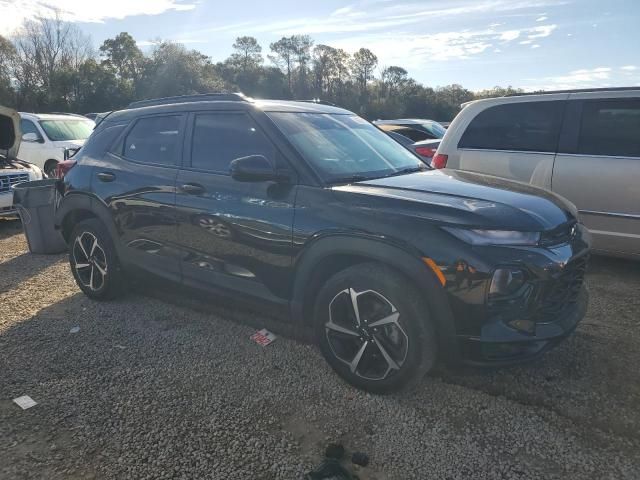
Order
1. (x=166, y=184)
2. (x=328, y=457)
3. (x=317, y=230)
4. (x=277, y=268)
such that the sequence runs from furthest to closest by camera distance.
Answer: (x=166, y=184) < (x=277, y=268) < (x=317, y=230) < (x=328, y=457)

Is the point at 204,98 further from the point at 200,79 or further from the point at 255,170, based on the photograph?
the point at 200,79

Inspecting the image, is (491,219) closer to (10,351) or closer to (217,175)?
(217,175)

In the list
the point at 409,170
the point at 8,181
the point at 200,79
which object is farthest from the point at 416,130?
the point at 200,79

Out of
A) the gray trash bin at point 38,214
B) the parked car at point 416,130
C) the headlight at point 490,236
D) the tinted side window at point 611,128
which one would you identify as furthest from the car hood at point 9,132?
the parked car at point 416,130

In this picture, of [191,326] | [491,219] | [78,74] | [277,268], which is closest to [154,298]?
Answer: [191,326]

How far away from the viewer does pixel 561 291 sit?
2848mm

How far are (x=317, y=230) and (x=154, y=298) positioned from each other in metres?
2.44

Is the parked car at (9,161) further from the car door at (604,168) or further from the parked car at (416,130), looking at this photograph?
the parked car at (416,130)

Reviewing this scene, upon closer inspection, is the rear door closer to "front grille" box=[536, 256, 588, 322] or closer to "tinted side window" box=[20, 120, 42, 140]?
"front grille" box=[536, 256, 588, 322]

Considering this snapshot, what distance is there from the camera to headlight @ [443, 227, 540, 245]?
266cm

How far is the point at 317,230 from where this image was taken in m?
3.08

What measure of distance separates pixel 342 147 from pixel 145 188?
1640 millimetres

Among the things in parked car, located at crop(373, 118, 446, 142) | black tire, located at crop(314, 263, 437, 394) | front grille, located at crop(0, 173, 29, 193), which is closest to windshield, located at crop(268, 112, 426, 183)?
black tire, located at crop(314, 263, 437, 394)

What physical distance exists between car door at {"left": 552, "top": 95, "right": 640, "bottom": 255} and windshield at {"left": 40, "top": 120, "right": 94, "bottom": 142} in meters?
10.5
